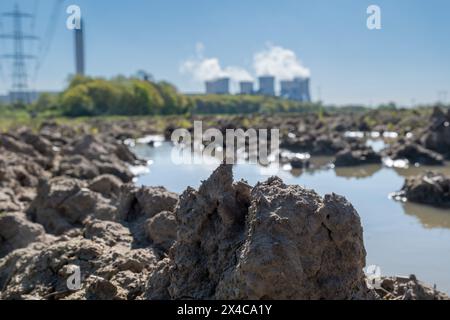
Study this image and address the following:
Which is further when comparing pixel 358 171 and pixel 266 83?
pixel 266 83

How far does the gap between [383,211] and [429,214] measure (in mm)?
1155

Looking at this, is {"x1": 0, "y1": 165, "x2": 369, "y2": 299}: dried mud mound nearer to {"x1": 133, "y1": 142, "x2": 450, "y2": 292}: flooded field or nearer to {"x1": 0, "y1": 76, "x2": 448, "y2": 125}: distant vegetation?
{"x1": 133, "y1": 142, "x2": 450, "y2": 292}: flooded field

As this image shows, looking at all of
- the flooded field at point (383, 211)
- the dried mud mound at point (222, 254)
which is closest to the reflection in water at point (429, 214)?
the flooded field at point (383, 211)

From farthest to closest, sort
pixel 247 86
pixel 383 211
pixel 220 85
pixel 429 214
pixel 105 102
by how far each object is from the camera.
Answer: pixel 247 86 < pixel 220 85 < pixel 105 102 < pixel 383 211 < pixel 429 214

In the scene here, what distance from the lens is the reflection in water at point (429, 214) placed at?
13.6 metres

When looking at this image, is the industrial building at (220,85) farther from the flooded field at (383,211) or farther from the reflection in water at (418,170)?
the reflection in water at (418,170)

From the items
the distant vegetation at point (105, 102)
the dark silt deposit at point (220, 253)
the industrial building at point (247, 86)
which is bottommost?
the dark silt deposit at point (220, 253)

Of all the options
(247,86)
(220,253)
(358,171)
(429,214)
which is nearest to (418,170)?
(358,171)

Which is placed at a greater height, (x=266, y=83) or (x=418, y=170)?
(x=266, y=83)

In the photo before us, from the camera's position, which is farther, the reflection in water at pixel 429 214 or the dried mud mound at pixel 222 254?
the reflection in water at pixel 429 214

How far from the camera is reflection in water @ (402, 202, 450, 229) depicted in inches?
535

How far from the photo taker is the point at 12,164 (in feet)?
53.6

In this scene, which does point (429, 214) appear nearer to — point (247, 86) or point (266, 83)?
point (247, 86)

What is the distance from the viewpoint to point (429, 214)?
14.6 metres
